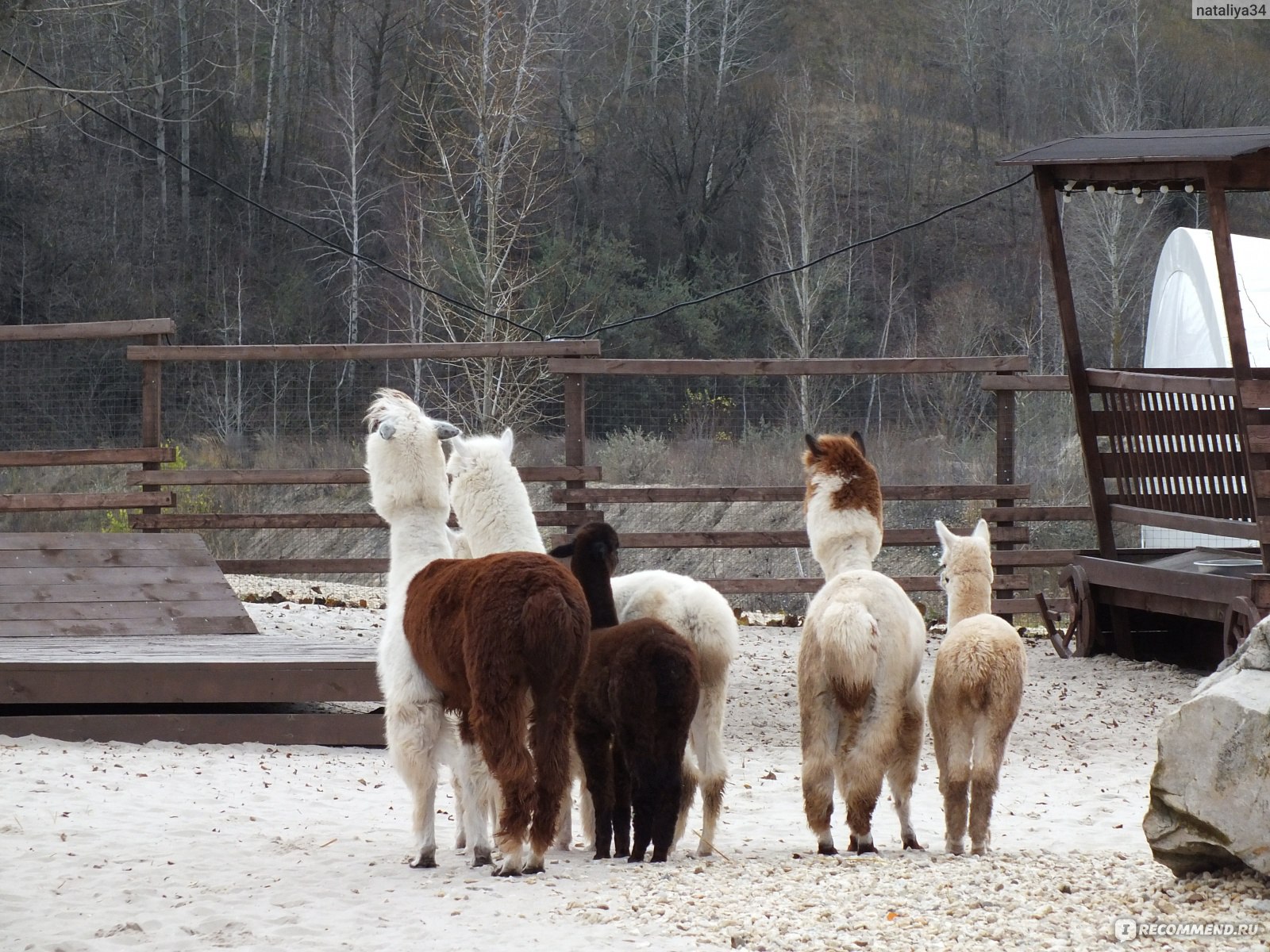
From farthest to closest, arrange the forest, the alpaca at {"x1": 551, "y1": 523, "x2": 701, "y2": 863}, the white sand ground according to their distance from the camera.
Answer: the forest → the alpaca at {"x1": 551, "y1": 523, "x2": 701, "y2": 863} → the white sand ground

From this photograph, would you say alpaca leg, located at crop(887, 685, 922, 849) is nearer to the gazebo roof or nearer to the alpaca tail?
the alpaca tail

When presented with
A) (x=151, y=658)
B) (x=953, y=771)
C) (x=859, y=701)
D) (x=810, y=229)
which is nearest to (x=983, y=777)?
(x=953, y=771)

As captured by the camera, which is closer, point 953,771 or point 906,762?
point 953,771

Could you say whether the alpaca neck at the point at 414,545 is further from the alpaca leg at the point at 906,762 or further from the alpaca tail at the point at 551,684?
the alpaca leg at the point at 906,762

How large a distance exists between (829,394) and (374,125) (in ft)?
50.9

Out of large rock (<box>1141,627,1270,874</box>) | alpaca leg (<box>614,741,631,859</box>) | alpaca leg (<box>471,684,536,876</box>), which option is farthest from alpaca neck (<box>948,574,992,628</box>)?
alpaca leg (<box>471,684,536,876</box>)

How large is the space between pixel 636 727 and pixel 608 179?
3132 centimetres

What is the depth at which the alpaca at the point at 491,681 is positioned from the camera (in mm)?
4797

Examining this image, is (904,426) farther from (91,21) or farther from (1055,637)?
(91,21)

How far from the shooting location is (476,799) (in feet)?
16.8

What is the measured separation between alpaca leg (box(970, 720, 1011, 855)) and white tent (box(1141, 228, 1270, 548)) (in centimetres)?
876

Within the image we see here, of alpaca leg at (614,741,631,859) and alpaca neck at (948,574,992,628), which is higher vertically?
alpaca neck at (948,574,992,628)

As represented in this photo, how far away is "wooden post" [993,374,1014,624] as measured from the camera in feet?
39.3

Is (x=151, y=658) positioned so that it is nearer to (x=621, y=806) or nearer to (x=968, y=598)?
(x=621, y=806)
